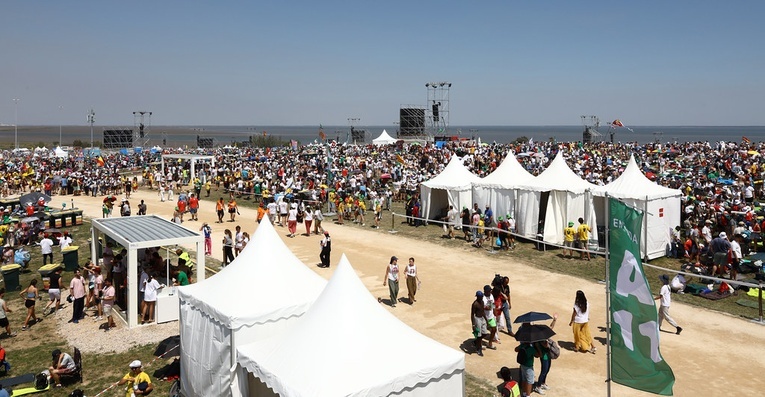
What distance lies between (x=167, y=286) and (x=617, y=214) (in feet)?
35.5

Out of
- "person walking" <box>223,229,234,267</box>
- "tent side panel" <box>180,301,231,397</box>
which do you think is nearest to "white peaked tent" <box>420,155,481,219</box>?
"person walking" <box>223,229,234,267</box>

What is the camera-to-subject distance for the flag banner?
21.4ft

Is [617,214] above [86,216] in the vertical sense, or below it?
above

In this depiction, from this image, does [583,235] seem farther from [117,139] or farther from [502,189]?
[117,139]

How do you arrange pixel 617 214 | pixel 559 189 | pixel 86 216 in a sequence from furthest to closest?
pixel 86 216, pixel 559 189, pixel 617 214

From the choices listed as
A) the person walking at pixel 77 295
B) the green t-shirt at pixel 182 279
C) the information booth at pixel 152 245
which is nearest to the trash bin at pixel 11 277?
the information booth at pixel 152 245

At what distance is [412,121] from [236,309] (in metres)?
57.4

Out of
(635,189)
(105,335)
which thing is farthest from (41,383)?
→ (635,189)

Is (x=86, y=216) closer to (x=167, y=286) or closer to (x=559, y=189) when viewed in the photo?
(x=167, y=286)

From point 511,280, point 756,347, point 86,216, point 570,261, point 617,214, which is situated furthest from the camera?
point 86,216

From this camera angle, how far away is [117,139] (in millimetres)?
61875

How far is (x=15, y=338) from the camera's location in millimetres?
12641

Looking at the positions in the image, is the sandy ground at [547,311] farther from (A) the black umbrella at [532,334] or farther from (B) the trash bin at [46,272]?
(B) the trash bin at [46,272]

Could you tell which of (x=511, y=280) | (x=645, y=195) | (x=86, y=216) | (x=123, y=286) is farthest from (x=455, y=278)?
(x=86, y=216)
